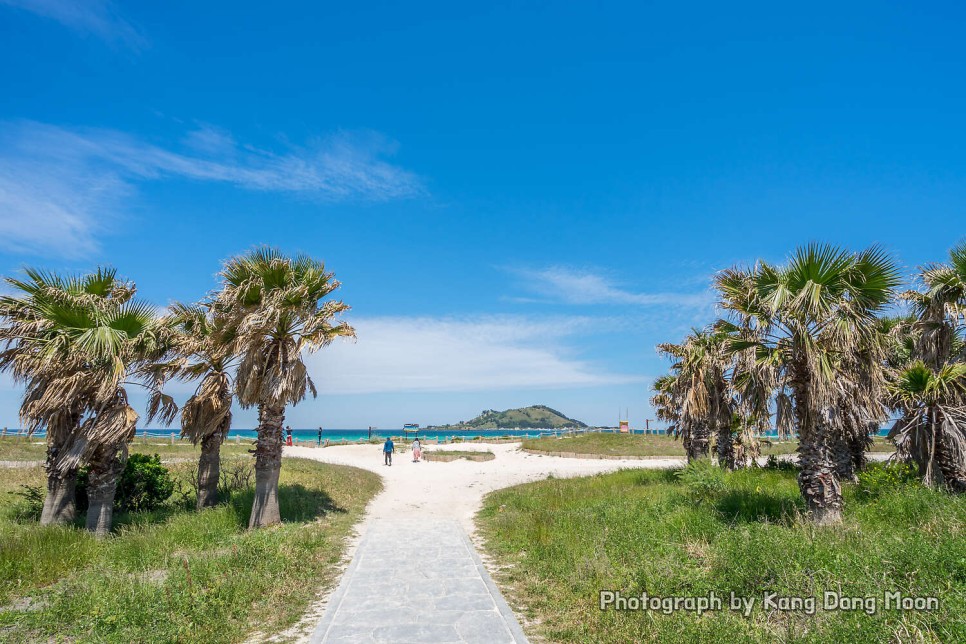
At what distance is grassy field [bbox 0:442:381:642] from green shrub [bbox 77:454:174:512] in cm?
91

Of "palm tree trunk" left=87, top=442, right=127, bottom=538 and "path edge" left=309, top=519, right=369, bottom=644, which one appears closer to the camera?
"path edge" left=309, top=519, right=369, bottom=644

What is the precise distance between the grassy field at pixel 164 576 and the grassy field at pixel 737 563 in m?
3.66

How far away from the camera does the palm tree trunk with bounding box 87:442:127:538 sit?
36.4ft

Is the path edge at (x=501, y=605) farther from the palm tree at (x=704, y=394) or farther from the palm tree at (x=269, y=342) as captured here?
the palm tree at (x=704, y=394)

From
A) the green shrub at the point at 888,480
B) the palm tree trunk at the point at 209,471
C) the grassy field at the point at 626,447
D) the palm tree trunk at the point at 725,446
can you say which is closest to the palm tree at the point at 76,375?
the palm tree trunk at the point at 209,471

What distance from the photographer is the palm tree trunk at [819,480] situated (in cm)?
959

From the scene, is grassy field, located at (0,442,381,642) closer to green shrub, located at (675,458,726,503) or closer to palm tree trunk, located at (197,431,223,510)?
palm tree trunk, located at (197,431,223,510)

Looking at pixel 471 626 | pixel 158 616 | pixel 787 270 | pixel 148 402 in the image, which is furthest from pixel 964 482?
pixel 148 402

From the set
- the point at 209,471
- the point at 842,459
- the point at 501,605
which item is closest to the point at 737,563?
the point at 501,605

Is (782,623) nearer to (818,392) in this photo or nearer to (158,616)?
(818,392)

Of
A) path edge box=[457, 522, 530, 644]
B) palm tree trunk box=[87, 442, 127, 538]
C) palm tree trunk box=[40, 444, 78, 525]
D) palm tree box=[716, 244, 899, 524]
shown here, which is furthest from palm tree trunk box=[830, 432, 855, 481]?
palm tree trunk box=[40, 444, 78, 525]

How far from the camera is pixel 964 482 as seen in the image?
35.0 ft

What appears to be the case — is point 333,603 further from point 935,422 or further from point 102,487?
point 935,422

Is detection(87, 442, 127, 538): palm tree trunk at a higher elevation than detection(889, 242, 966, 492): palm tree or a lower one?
lower
